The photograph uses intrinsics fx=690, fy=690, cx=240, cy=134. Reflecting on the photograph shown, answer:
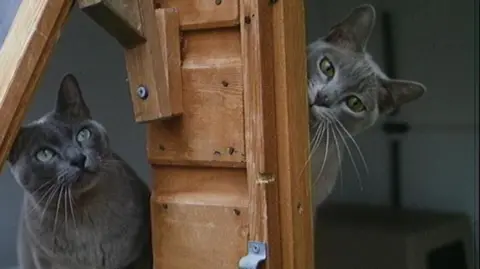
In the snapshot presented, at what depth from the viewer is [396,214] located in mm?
1465

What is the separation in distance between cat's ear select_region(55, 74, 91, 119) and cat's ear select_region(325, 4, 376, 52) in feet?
1.44

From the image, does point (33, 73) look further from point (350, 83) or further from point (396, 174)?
point (396, 174)

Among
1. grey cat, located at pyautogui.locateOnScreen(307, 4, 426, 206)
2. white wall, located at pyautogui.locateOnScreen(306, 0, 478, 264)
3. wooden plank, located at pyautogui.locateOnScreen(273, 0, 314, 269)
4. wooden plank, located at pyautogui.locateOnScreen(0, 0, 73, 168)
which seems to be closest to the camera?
wooden plank, located at pyautogui.locateOnScreen(0, 0, 73, 168)

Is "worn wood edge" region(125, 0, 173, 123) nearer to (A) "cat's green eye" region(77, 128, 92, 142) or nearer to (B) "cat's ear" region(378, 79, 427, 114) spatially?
(A) "cat's green eye" region(77, 128, 92, 142)

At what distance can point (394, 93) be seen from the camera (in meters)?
1.23

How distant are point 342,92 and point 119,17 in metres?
0.40

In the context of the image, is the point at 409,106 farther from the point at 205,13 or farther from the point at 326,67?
the point at 205,13

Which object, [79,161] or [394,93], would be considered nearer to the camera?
[79,161]

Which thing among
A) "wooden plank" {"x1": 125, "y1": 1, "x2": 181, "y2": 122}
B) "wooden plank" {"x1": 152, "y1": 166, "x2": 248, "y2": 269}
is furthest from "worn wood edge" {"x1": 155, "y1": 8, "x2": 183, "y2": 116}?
"wooden plank" {"x1": 152, "y1": 166, "x2": 248, "y2": 269}

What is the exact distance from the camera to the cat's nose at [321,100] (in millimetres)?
1119

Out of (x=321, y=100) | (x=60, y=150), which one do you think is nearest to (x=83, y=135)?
(x=60, y=150)

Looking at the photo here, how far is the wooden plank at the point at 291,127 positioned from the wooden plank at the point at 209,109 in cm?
6

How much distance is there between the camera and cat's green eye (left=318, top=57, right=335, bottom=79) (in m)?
1.16

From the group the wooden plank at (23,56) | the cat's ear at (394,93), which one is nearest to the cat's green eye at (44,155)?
the wooden plank at (23,56)
